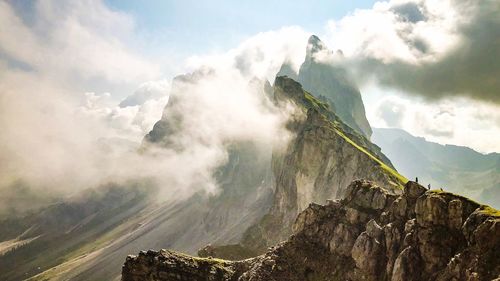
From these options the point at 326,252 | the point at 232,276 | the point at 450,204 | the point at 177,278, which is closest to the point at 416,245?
the point at 450,204

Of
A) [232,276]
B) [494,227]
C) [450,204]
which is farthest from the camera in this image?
[232,276]

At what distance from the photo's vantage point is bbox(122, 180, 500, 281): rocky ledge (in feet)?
214

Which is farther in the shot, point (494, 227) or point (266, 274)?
point (266, 274)

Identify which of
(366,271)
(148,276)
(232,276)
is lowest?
(366,271)

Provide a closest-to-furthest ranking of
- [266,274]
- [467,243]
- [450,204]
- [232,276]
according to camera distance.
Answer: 1. [467,243]
2. [450,204]
3. [266,274]
4. [232,276]

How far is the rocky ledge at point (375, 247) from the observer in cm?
6512

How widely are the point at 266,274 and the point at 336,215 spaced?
72.5 feet

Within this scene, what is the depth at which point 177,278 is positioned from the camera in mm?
92938

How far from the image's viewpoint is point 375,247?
8369 cm

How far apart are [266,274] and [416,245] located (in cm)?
3201

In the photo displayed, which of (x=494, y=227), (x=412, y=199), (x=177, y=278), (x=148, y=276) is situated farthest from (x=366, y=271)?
(x=148, y=276)

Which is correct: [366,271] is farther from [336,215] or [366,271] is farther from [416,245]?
[336,215]

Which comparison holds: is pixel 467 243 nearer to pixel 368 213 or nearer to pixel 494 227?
pixel 494 227

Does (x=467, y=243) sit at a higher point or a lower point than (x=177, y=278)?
lower
